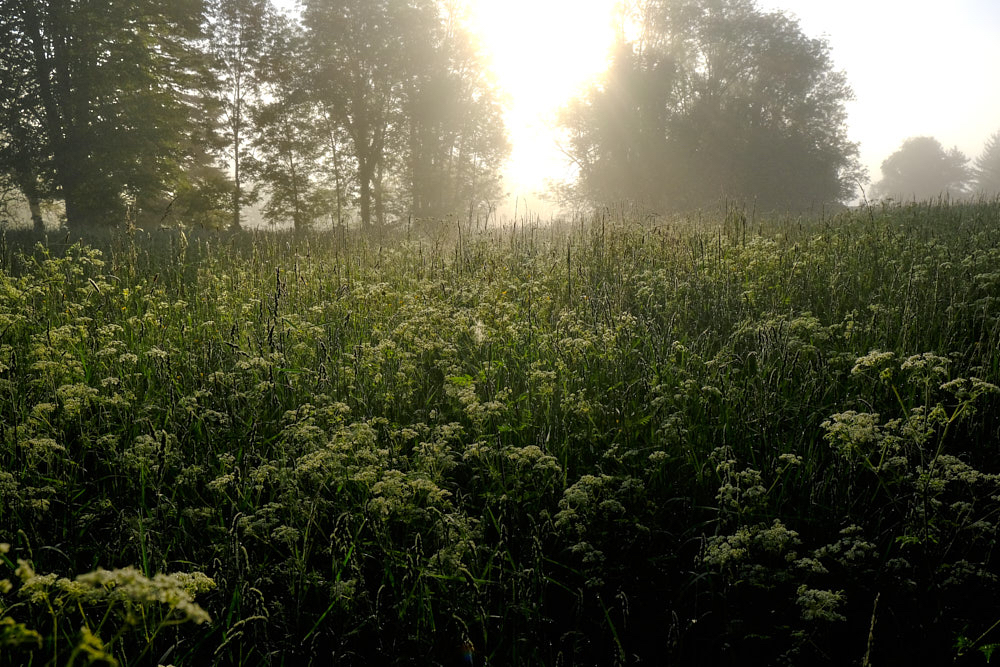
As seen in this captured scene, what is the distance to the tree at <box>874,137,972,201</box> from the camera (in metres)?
75.4

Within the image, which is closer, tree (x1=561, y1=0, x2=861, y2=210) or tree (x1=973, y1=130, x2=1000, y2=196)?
tree (x1=561, y1=0, x2=861, y2=210)

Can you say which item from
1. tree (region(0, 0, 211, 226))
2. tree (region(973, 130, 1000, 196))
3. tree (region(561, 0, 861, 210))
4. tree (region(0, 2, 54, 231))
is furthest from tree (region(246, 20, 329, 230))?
tree (region(973, 130, 1000, 196))

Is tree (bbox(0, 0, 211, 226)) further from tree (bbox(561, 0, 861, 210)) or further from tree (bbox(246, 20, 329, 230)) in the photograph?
tree (bbox(561, 0, 861, 210))

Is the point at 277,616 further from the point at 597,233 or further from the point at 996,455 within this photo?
the point at 597,233

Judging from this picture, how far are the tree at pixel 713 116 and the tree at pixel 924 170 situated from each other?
55.7m

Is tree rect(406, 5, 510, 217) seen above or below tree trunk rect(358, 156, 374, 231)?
above

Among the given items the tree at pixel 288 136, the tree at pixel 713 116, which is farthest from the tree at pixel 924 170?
the tree at pixel 288 136

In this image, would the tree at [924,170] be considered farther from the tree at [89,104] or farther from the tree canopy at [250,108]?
the tree at [89,104]

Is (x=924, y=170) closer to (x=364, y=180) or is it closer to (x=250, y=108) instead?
(x=364, y=180)

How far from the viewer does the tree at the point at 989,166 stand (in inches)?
2986

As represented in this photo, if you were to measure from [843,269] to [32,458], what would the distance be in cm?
590

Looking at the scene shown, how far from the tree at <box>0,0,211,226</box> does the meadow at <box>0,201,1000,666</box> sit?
58.7 ft

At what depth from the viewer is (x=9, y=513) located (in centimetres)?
239

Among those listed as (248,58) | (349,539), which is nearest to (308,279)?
(349,539)
